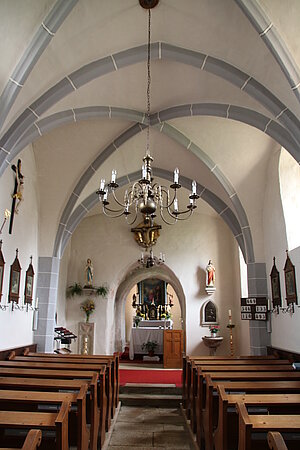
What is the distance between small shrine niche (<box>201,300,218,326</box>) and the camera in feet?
39.4

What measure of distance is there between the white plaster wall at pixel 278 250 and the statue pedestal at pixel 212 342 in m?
3.28

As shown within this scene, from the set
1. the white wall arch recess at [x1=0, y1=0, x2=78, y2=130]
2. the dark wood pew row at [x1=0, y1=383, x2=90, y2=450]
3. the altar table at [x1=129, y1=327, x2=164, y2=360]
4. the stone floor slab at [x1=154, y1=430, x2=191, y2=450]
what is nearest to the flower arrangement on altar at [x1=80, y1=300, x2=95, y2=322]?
the altar table at [x1=129, y1=327, x2=164, y2=360]

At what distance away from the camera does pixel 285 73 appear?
4820 millimetres

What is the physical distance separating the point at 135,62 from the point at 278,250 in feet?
15.6

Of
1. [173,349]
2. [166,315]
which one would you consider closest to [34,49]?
[173,349]

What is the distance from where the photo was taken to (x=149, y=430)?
5.83 meters

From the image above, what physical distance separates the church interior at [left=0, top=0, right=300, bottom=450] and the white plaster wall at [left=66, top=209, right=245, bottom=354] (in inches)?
1.8

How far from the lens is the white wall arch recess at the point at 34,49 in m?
4.65

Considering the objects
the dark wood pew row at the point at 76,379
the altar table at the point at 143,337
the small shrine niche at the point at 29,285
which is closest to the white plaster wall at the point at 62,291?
the small shrine niche at the point at 29,285

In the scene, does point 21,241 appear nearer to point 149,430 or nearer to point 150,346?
point 149,430

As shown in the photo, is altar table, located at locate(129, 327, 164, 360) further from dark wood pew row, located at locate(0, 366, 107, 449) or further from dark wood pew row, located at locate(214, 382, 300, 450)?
dark wood pew row, located at locate(214, 382, 300, 450)

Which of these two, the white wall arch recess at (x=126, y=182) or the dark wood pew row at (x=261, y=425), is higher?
the white wall arch recess at (x=126, y=182)

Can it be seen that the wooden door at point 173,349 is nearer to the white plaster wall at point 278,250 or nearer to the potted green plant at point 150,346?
the potted green plant at point 150,346

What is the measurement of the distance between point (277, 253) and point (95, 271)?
262 inches
